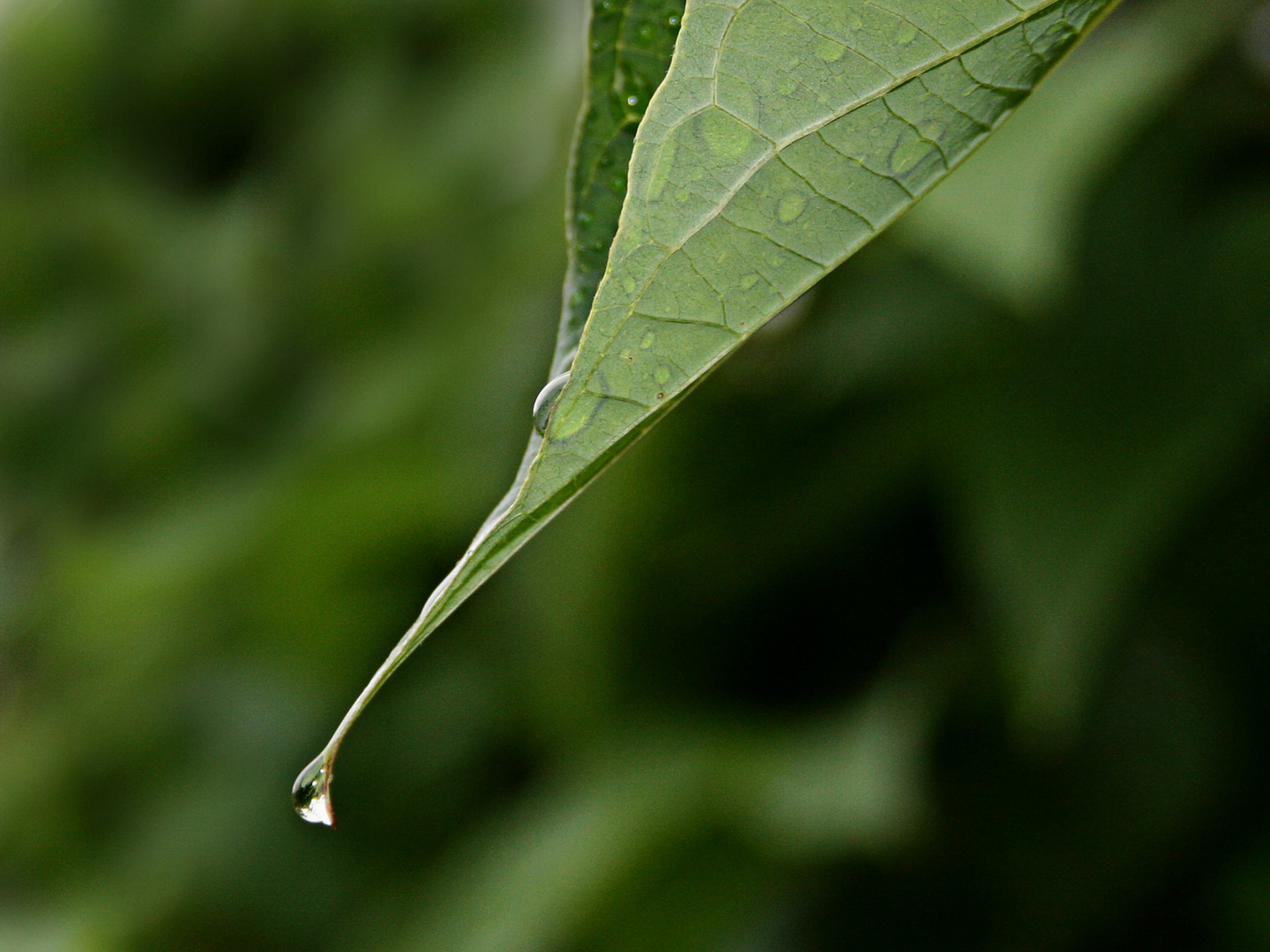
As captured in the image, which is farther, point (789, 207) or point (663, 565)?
point (663, 565)

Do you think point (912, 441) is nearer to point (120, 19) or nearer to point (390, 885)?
point (390, 885)

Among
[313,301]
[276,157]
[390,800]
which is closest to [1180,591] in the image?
[390,800]

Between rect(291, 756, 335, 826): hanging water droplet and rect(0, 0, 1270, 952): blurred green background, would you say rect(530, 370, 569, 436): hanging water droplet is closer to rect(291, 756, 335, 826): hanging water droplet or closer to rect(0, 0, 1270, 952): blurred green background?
rect(291, 756, 335, 826): hanging water droplet

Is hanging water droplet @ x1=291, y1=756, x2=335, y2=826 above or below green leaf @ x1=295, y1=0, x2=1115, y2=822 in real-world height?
below

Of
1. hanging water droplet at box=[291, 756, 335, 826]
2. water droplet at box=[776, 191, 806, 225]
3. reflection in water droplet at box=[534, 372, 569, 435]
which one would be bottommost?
hanging water droplet at box=[291, 756, 335, 826]

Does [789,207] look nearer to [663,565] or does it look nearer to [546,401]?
[546,401]

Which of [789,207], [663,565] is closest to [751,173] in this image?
[789,207]

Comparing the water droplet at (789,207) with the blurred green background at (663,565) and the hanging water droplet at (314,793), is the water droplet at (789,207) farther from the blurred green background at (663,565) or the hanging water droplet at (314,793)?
the blurred green background at (663,565)

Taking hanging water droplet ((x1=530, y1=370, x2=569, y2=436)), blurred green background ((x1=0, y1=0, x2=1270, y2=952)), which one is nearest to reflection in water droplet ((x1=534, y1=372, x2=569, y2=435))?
hanging water droplet ((x1=530, y1=370, x2=569, y2=436))
